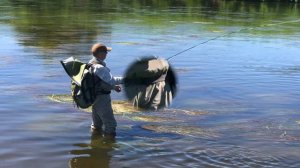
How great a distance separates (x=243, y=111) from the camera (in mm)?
11062

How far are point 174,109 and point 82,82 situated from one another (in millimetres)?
3474

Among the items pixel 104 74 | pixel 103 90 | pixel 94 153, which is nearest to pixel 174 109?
pixel 103 90

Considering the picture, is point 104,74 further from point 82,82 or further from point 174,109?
point 174,109

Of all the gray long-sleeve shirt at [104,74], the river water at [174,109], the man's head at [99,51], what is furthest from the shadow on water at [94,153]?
the man's head at [99,51]

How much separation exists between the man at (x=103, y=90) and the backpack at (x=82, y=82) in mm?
81

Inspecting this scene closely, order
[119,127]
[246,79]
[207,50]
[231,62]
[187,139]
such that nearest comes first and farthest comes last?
[187,139]
[119,127]
[246,79]
[231,62]
[207,50]

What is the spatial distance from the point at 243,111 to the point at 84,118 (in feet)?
11.3

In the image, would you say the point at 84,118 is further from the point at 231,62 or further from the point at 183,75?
the point at 231,62

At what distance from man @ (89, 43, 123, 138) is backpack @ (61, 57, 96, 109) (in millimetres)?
81

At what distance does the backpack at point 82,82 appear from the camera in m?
8.04

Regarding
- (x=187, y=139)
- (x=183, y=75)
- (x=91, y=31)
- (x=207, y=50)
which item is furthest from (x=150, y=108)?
(x=91, y=31)

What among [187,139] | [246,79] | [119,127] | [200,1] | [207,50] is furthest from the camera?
[200,1]

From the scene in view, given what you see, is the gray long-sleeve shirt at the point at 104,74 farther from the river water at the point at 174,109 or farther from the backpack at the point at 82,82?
the river water at the point at 174,109

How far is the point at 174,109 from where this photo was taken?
11.1 m
